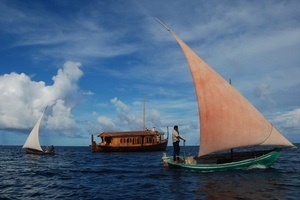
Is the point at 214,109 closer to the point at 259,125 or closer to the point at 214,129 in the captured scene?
the point at 214,129

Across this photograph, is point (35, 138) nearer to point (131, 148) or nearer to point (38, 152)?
point (38, 152)

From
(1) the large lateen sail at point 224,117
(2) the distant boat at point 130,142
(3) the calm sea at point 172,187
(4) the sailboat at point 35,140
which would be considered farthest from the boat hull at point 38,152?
(1) the large lateen sail at point 224,117

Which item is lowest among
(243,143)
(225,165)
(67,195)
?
(67,195)

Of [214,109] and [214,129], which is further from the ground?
[214,109]

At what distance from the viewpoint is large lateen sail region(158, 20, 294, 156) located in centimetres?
1991

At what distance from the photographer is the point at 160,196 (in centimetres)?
1496

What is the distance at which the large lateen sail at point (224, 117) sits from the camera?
19906mm

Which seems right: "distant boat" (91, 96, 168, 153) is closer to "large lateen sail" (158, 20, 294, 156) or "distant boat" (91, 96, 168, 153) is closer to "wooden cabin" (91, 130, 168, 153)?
"wooden cabin" (91, 130, 168, 153)

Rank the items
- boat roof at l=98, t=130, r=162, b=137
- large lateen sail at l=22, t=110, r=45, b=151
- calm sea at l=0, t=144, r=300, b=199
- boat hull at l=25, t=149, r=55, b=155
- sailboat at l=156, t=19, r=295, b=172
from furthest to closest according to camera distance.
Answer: boat roof at l=98, t=130, r=162, b=137 → boat hull at l=25, t=149, r=55, b=155 → large lateen sail at l=22, t=110, r=45, b=151 → sailboat at l=156, t=19, r=295, b=172 → calm sea at l=0, t=144, r=300, b=199

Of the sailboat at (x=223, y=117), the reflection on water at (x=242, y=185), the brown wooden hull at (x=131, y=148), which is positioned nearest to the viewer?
the reflection on water at (x=242, y=185)

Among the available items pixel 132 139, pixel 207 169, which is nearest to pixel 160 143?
pixel 132 139

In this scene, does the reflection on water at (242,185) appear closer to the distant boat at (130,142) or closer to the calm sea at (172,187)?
the calm sea at (172,187)

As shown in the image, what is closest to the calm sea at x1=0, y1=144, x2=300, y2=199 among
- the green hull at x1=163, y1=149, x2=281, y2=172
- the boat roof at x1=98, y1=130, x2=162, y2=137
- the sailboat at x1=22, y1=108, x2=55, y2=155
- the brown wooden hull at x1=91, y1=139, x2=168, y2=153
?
the green hull at x1=163, y1=149, x2=281, y2=172

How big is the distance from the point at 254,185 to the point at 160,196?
5.57m
